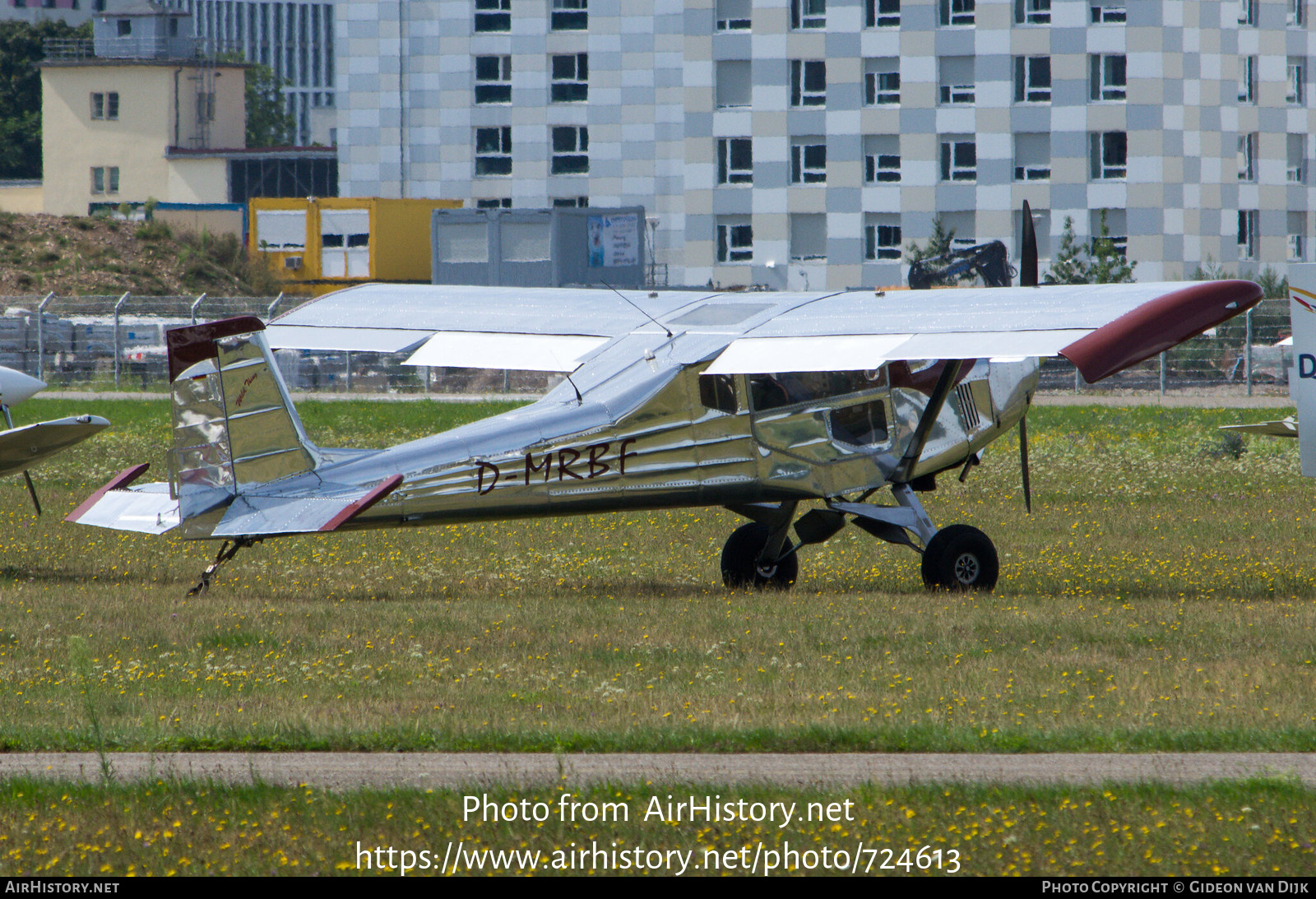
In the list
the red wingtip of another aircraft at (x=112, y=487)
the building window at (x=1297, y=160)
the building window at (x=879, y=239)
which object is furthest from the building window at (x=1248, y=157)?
the red wingtip of another aircraft at (x=112, y=487)

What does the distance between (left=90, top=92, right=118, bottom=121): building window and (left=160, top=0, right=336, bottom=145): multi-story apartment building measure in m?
76.5

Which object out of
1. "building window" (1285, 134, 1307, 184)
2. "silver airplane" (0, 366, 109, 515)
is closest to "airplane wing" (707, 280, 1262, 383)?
"silver airplane" (0, 366, 109, 515)

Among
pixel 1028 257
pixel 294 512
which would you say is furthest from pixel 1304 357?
pixel 294 512

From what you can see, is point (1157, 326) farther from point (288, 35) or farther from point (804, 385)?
point (288, 35)

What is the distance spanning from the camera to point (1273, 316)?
39.8 metres

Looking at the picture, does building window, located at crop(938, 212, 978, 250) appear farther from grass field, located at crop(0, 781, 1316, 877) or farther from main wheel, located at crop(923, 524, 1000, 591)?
grass field, located at crop(0, 781, 1316, 877)

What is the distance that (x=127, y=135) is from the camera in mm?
82500

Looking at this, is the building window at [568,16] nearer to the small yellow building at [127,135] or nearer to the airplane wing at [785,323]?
the small yellow building at [127,135]

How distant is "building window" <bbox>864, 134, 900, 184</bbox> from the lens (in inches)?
2388

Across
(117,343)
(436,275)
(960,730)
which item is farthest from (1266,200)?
(960,730)

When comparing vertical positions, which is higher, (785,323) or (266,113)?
(266,113)

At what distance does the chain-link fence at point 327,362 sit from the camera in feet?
130

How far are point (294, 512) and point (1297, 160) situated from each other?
59029mm
